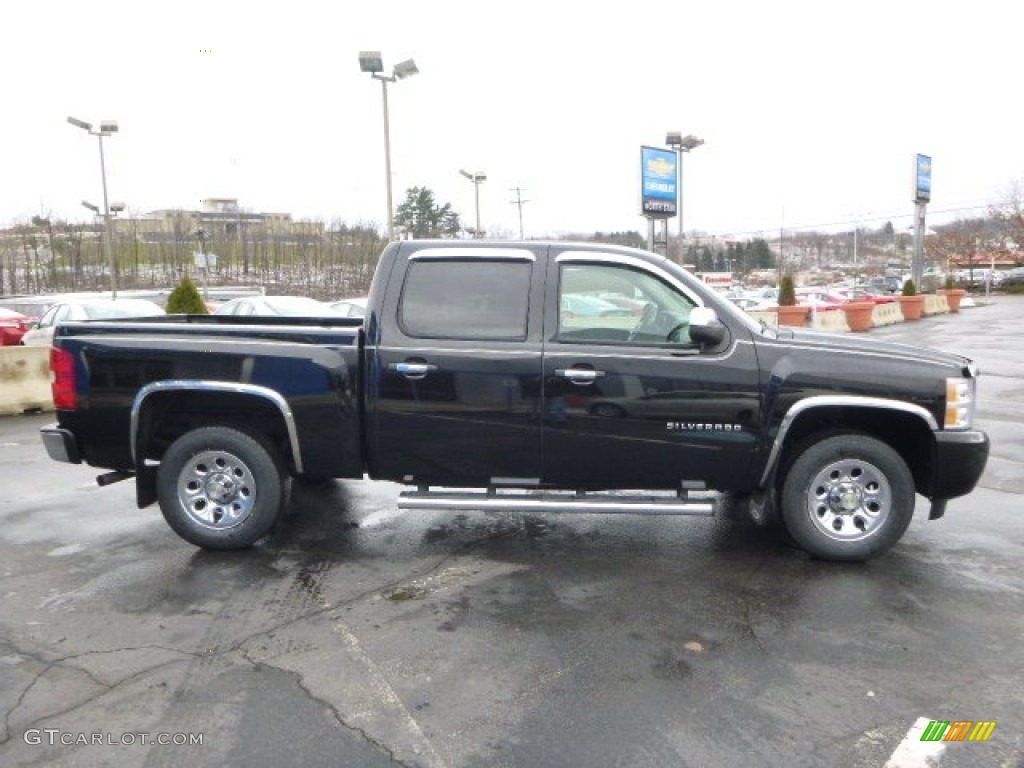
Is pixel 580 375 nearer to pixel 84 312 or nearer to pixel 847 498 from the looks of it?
pixel 847 498

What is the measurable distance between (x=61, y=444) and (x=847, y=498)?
5.01 m

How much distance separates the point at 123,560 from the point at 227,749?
2.59m

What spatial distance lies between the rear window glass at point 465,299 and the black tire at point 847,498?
1980 millimetres

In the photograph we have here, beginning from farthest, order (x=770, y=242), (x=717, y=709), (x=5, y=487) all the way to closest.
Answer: (x=770, y=242)
(x=5, y=487)
(x=717, y=709)

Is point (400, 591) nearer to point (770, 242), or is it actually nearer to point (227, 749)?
point (227, 749)

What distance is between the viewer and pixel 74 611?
4473mm

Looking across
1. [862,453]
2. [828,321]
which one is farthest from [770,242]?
[862,453]

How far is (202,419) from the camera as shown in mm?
5359

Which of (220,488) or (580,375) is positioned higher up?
(580,375)

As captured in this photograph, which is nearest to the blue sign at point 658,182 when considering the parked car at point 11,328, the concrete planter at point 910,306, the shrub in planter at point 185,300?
the concrete planter at point 910,306

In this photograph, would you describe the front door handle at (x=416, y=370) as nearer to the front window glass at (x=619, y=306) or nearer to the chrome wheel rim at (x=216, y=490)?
the front window glass at (x=619, y=306)

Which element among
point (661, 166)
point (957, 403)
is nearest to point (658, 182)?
point (661, 166)

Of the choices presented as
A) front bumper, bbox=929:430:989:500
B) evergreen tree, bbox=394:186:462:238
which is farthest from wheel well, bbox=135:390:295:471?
evergreen tree, bbox=394:186:462:238

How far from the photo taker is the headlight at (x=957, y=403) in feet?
15.8
